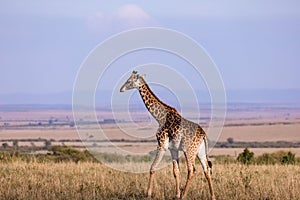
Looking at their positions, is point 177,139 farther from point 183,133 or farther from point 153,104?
point 153,104

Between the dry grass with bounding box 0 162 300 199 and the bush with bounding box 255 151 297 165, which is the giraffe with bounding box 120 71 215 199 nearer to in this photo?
the dry grass with bounding box 0 162 300 199

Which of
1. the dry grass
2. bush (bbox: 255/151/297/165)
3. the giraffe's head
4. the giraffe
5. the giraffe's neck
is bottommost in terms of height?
the dry grass

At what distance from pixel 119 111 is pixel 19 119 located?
106830 mm

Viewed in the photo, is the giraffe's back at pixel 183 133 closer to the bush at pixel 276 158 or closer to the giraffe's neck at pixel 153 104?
the giraffe's neck at pixel 153 104

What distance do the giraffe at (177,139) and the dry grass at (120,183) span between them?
0.52m

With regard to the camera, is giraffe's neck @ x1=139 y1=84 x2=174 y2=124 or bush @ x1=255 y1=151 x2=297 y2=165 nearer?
giraffe's neck @ x1=139 y1=84 x2=174 y2=124

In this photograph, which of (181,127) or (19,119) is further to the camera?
(19,119)

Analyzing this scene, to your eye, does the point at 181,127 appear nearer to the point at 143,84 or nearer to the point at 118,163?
the point at 143,84

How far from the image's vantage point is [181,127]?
45.8 feet

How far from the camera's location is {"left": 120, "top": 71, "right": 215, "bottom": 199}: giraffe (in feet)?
Result: 45.6

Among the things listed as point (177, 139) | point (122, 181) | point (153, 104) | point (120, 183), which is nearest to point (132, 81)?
point (153, 104)

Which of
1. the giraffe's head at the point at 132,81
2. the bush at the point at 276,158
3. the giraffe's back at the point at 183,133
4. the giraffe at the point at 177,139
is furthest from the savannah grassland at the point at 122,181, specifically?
the bush at the point at 276,158

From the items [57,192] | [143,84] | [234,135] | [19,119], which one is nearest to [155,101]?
[143,84]

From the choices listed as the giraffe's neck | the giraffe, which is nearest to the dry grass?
the giraffe
